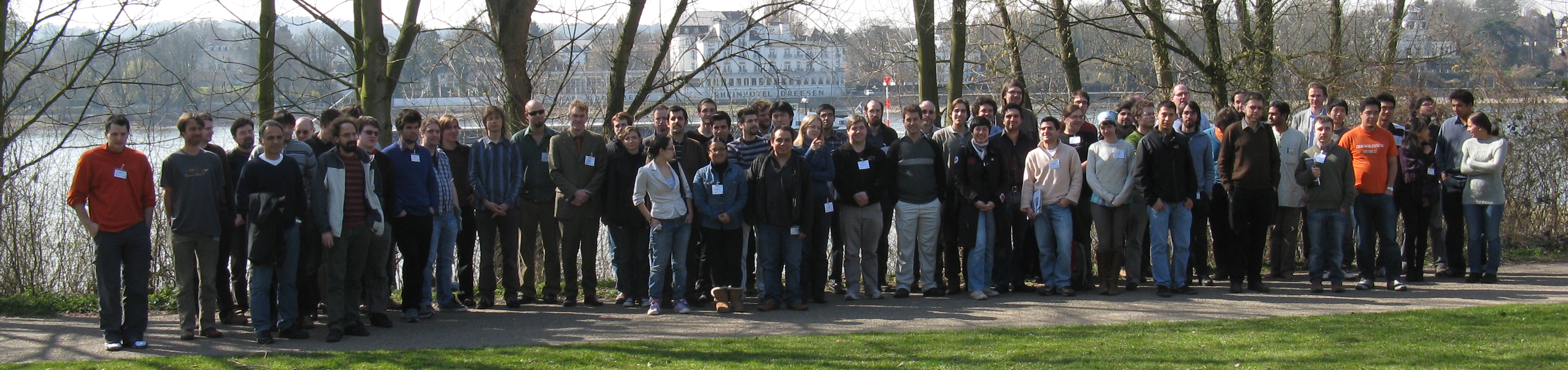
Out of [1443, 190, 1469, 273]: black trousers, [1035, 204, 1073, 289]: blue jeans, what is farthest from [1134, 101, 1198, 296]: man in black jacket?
[1443, 190, 1469, 273]: black trousers

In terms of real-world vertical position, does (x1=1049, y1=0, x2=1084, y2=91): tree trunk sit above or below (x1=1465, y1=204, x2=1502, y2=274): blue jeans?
above

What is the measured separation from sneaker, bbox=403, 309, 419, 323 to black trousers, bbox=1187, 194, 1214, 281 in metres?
5.81

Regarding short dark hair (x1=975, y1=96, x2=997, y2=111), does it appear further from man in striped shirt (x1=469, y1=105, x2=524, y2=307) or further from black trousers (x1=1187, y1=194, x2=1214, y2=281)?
man in striped shirt (x1=469, y1=105, x2=524, y2=307)

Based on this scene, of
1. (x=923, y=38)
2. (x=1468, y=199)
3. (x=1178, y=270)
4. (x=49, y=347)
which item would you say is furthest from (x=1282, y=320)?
(x=49, y=347)

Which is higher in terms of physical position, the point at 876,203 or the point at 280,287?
the point at 876,203

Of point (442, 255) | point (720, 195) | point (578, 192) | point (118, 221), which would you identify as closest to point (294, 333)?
point (118, 221)

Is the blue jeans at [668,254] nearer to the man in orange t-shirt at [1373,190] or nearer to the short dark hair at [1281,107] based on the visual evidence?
the short dark hair at [1281,107]

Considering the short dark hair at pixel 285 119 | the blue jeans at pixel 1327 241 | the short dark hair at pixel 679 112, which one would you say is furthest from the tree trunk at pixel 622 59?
the blue jeans at pixel 1327 241

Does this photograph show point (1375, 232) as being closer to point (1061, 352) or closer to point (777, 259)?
point (1061, 352)

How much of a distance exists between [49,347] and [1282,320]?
306 inches

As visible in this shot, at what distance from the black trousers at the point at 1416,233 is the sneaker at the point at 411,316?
26.2 feet

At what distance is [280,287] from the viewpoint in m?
6.88

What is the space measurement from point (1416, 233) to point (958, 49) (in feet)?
16.1

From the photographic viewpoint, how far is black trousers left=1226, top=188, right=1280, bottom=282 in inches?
345
